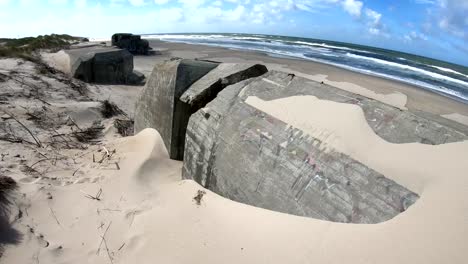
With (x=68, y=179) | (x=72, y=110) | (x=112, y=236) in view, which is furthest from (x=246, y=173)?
(x=72, y=110)

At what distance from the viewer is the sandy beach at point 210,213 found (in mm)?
1957

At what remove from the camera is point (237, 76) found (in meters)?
4.12

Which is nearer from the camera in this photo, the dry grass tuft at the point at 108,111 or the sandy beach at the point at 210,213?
the sandy beach at the point at 210,213

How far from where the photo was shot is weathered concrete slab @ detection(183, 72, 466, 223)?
7.36ft

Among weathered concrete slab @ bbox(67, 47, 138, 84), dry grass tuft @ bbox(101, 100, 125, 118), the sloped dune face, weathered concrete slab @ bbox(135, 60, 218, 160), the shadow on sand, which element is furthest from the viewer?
weathered concrete slab @ bbox(67, 47, 138, 84)

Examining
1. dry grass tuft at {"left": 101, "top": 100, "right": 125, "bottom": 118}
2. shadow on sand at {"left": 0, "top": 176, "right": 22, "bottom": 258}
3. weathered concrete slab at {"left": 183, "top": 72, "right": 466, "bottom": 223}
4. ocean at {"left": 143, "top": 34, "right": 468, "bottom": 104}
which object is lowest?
shadow on sand at {"left": 0, "top": 176, "right": 22, "bottom": 258}

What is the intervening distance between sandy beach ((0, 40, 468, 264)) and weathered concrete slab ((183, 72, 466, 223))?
75 mm

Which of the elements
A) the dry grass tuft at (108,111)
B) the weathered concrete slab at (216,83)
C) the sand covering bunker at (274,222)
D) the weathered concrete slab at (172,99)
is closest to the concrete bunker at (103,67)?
the dry grass tuft at (108,111)

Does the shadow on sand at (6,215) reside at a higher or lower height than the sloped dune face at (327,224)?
lower

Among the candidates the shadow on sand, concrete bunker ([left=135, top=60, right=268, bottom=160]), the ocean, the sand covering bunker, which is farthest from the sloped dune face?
the ocean

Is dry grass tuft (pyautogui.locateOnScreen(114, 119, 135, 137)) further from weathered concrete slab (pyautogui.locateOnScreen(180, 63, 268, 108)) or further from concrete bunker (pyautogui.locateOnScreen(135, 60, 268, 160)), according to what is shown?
weathered concrete slab (pyautogui.locateOnScreen(180, 63, 268, 108))

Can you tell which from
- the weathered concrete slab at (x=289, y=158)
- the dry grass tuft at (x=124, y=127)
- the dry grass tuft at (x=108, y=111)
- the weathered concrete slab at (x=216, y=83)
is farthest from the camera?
the dry grass tuft at (x=108, y=111)

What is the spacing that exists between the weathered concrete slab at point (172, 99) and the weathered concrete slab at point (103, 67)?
276 inches

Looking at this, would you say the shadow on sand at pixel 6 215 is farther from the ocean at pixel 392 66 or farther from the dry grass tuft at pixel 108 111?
the ocean at pixel 392 66
